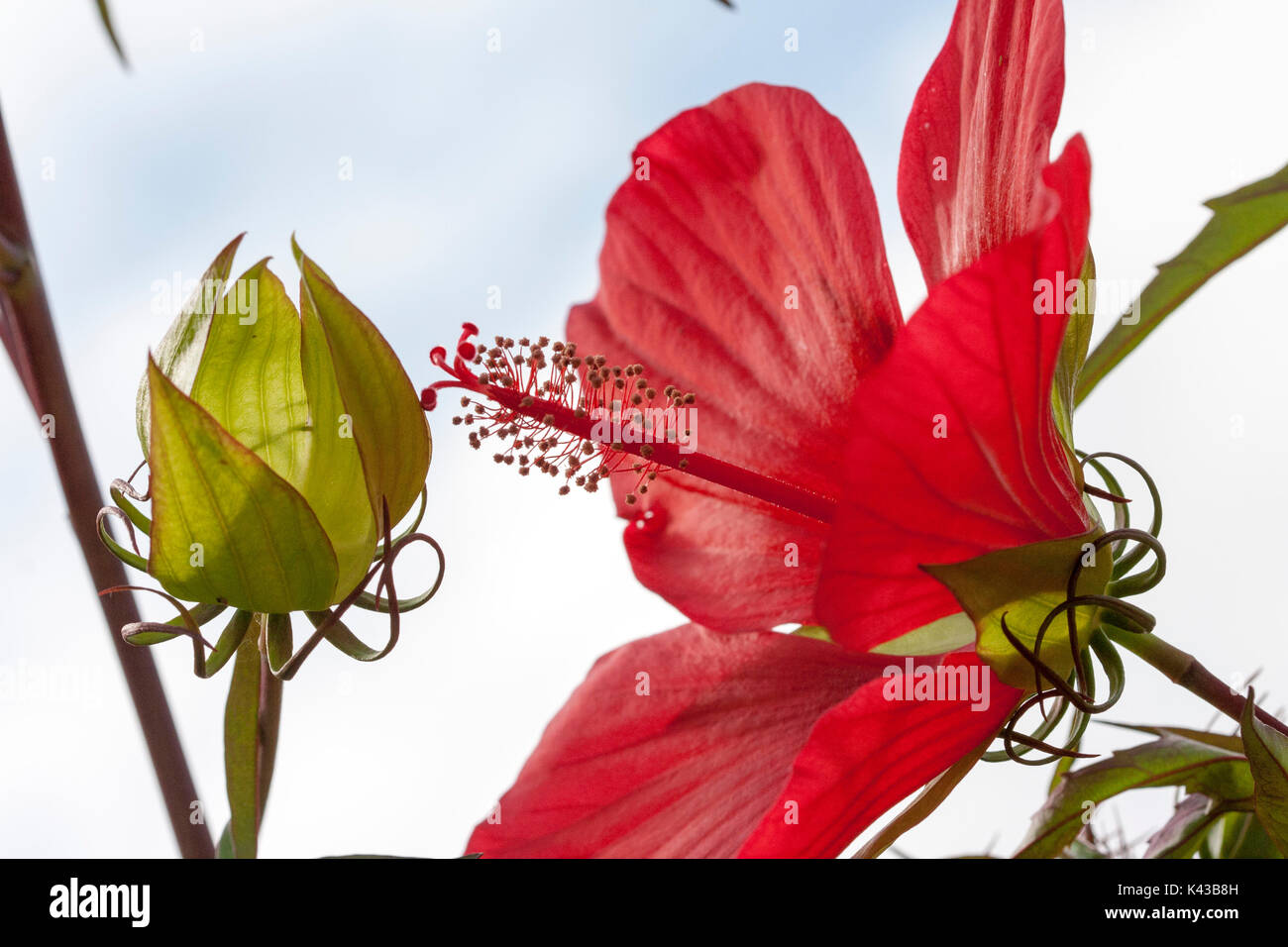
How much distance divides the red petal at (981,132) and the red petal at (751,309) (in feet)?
0.06

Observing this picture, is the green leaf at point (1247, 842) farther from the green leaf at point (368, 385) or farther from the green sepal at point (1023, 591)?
the green leaf at point (368, 385)

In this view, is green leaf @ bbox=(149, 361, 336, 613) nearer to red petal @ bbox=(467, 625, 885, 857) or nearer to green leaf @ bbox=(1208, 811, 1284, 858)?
red petal @ bbox=(467, 625, 885, 857)

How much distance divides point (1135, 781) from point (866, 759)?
103mm

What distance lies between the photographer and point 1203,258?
0.34 metres

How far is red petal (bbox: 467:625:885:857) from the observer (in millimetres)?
297

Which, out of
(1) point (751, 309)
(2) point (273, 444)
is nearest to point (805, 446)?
(1) point (751, 309)

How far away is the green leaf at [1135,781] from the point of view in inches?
11.8

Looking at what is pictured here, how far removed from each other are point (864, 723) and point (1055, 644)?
6 centimetres

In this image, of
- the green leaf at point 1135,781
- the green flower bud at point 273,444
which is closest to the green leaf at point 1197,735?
the green leaf at point 1135,781

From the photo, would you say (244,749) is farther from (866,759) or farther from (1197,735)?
(1197,735)

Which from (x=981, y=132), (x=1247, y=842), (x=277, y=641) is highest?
(x=981, y=132)

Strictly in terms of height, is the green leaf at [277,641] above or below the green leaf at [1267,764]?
above
